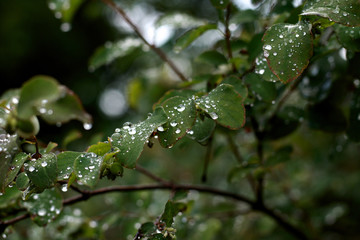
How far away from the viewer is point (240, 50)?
0.82m

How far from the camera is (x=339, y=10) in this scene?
1.61ft

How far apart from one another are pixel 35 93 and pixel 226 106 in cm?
30

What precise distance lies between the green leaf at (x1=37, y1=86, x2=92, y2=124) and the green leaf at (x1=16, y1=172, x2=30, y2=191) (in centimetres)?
13

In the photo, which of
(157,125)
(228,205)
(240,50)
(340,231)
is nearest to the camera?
(157,125)

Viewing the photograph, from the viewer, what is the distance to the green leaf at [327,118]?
852mm

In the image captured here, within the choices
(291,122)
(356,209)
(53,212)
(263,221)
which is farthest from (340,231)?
(53,212)

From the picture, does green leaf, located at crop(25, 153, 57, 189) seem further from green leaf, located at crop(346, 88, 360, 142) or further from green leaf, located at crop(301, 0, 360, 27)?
green leaf, located at crop(346, 88, 360, 142)

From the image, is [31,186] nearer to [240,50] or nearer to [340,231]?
[240,50]

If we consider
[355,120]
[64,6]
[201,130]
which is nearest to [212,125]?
[201,130]

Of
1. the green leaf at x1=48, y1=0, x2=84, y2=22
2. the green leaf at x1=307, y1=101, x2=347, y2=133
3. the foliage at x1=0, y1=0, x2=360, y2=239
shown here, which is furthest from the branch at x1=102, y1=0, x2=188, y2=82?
the green leaf at x1=307, y1=101, x2=347, y2=133

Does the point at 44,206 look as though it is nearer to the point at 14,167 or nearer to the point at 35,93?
the point at 14,167

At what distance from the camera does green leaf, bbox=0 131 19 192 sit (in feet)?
1.60

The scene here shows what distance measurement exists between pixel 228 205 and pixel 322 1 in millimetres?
936

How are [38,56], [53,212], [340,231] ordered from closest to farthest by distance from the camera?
[53,212]
[340,231]
[38,56]
